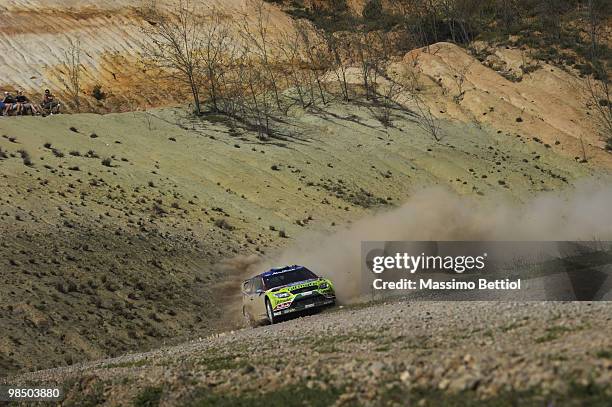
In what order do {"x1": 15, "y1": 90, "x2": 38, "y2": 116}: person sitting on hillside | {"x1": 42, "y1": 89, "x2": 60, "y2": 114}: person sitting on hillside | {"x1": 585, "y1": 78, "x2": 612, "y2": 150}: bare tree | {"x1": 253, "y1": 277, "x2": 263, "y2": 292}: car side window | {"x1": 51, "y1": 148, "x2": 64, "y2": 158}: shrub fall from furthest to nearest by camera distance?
{"x1": 585, "y1": 78, "x2": 612, "y2": 150}: bare tree
{"x1": 42, "y1": 89, "x2": 60, "y2": 114}: person sitting on hillside
{"x1": 15, "y1": 90, "x2": 38, "y2": 116}: person sitting on hillside
{"x1": 51, "y1": 148, "x2": 64, "y2": 158}: shrub
{"x1": 253, "y1": 277, "x2": 263, "y2": 292}: car side window

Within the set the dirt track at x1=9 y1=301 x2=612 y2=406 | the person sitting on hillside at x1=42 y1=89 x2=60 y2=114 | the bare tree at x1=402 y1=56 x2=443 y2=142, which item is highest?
the dirt track at x1=9 y1=301 x2=612 y2=406

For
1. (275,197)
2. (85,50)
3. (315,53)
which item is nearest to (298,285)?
(275,197)

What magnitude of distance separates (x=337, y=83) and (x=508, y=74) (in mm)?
14787

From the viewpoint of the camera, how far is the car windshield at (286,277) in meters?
23.3

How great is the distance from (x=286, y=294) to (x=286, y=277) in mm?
1246

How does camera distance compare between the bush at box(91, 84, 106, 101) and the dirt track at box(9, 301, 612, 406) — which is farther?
the bush at box(91, 84, 106, 101)

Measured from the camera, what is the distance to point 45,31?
6544 cm

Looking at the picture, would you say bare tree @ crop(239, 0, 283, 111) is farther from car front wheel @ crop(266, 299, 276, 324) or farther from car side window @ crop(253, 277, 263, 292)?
car front wheel @ crop(266, 299, 276, 324)

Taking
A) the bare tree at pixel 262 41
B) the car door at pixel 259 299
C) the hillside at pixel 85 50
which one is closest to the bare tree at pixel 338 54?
the bare tree at pixel 262 41

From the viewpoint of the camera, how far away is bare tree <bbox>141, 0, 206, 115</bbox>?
204 feet

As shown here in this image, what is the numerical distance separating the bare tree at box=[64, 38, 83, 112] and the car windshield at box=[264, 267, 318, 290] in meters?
38.4

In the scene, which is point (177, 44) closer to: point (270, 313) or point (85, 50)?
point (85, 50)

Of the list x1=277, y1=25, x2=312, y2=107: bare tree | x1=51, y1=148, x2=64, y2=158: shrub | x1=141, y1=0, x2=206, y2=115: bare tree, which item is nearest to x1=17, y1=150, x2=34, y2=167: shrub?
x1=51, y1=148, x2=64, y2=158: shrub

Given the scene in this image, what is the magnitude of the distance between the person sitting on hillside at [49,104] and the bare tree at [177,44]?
9.92 meters
